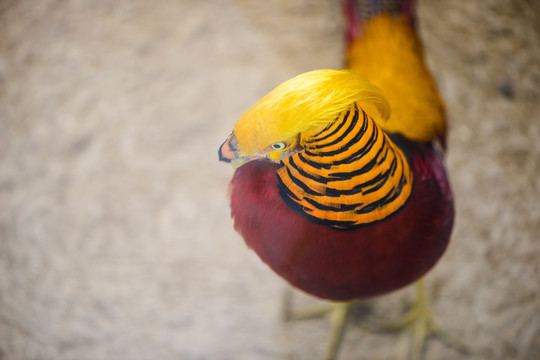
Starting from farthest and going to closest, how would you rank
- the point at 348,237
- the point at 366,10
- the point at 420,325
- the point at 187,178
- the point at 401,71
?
1. the point at 187,178
2. the point at 420,325
3. the point at 366,10
4. the point at 401,71
5. the point at 348,237

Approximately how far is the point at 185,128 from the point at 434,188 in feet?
4.46

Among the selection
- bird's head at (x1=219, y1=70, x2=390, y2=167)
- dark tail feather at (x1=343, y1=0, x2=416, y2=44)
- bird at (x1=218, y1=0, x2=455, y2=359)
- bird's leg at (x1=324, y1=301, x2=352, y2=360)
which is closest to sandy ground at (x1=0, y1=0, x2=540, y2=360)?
bird's leg at (x1=324, y1=301, x2=352, y2=360)

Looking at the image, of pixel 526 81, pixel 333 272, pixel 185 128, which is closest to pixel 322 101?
pixel 333 272

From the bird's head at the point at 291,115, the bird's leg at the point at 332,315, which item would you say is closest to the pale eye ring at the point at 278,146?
the bird's head at the point at 291,115

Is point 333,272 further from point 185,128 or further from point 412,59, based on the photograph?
point 185,128

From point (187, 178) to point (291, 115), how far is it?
1505mm

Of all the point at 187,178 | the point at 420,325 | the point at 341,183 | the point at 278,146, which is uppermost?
the point at 278,146

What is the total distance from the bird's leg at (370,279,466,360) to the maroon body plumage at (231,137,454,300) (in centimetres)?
72

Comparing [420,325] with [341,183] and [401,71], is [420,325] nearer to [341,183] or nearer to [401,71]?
[401,71]

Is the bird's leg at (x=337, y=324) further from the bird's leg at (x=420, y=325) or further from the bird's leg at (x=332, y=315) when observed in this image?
the bird's leg at (x=420, y=325)

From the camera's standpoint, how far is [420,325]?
200 centimetres

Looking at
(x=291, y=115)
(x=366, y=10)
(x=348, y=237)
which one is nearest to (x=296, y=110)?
(x=291, y=115)

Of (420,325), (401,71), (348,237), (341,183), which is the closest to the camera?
(341,183)

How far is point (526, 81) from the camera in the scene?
2.43 meters
